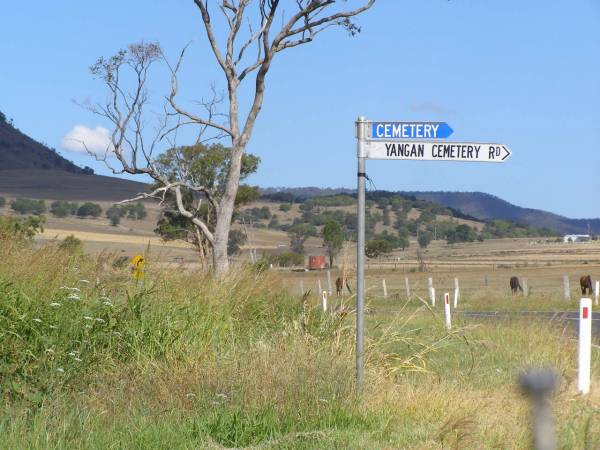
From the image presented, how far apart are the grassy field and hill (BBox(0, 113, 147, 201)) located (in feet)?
368

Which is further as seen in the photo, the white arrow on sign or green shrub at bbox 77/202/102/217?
green shrub at bbox 77/202/102/217

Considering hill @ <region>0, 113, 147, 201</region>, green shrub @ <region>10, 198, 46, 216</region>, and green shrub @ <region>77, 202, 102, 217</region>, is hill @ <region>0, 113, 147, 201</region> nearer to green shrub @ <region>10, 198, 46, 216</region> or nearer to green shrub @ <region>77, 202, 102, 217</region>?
green shrub @ <region>77, 202, 102, 217</region>

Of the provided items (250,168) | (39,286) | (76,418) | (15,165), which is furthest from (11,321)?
(15,165)

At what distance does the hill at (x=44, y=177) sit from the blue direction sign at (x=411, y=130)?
376 feet

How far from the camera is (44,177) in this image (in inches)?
5399

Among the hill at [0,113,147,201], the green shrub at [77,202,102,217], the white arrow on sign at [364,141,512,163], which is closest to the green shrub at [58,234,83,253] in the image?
the white arrow on sign at [364,141,512,163]

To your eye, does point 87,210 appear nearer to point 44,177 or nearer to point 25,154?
point 44,177

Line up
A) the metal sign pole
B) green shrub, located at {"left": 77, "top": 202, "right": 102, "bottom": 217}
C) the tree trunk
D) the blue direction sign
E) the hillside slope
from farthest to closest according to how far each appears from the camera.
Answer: the hillside slope < green shrub, located at {"left": 77, "top": 202, "right": 102, "bottom": 217} < the tree trunk < the blue direction sign < the metal sign pole

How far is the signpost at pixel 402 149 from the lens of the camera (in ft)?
28.4

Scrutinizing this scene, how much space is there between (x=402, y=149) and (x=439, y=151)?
312mm

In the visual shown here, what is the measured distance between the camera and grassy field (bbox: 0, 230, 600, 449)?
6.96m

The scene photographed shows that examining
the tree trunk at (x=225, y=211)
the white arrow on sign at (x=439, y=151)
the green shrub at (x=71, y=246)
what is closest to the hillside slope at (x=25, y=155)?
the tree trunk at (x=225, y=211)

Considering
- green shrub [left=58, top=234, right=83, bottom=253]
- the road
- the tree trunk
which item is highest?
the tree trunk

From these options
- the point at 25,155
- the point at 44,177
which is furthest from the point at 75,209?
the point at 25,155
